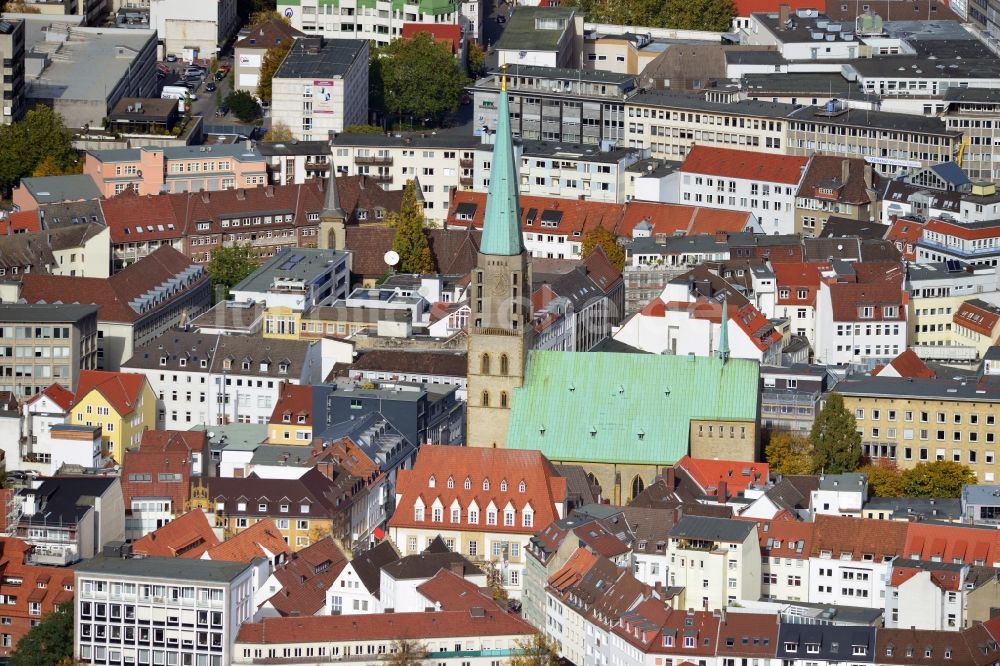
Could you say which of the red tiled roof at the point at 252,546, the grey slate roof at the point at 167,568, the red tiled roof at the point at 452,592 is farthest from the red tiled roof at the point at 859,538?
the grey slate roof at the point at 167,568

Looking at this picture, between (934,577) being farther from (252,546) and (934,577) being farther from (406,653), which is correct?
(252,546)

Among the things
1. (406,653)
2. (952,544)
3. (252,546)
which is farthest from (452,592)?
(952,544)

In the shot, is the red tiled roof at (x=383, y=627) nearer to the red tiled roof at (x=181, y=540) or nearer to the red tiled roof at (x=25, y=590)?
the red tiled roof at (x=181, y=540)

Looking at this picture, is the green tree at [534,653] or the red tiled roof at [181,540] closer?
the green tree at [534,653]

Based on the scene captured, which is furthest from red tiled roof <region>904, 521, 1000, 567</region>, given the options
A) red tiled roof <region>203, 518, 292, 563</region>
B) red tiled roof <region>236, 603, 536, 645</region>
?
red tiled roof <region>203, 518, 292, 563</region>

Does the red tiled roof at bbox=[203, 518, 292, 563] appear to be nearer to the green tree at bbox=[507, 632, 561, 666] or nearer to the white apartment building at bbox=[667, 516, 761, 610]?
the green tree at bbox=[507, 632, 561, 666]

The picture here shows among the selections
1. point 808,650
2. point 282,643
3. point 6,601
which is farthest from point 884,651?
point 6,601
